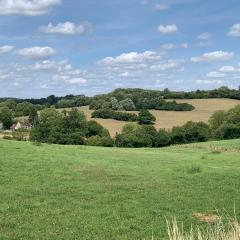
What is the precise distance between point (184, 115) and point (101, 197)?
114 metres

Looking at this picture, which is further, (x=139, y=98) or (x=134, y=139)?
(x=139, y=98)

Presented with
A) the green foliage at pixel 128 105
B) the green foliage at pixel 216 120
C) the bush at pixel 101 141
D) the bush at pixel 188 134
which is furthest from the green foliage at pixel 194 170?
the green foliage at pixel 128 105

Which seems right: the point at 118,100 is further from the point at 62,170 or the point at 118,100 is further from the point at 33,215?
the point at 33,215

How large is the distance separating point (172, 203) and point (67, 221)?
467cm

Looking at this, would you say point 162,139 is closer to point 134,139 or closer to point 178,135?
point 178,135

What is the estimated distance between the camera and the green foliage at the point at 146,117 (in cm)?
12631

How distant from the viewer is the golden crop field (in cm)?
12293

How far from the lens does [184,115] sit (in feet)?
431

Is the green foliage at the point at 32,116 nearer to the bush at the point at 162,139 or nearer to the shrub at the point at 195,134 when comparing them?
the bush at the point at 162,139

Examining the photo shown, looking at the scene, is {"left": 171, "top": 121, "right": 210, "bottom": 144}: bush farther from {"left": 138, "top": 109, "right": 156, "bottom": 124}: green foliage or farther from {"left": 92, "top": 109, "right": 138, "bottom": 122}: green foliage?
{"left": 92, "top": 109, "right": 138, "bottom": 122}: green foliage

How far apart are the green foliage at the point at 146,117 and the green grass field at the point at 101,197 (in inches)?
3815

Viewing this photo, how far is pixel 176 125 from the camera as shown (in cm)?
11881

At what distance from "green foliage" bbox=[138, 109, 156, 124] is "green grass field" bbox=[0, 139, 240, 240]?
96902 mm

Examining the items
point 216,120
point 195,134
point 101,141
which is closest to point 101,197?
point 101,141
